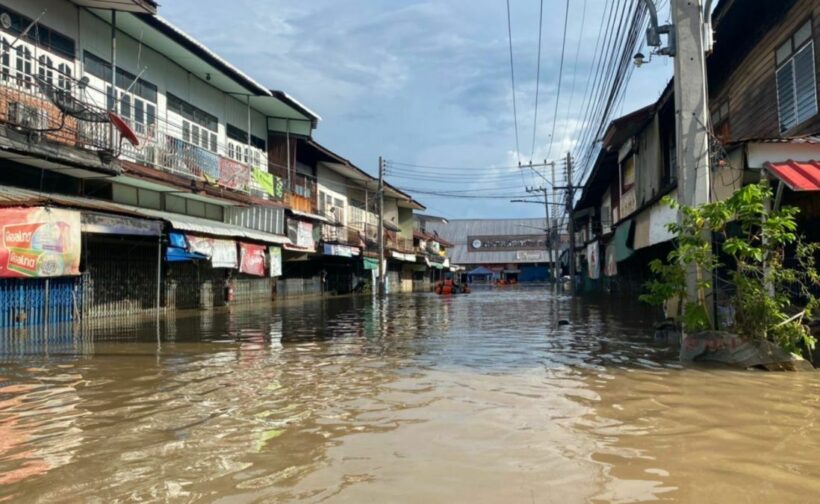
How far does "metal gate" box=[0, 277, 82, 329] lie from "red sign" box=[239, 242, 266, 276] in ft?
23.3

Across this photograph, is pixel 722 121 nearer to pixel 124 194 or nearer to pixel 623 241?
pixel 623 241

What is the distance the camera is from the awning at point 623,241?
745 inches

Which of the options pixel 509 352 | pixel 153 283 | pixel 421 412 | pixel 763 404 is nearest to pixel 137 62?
pixel 153 283

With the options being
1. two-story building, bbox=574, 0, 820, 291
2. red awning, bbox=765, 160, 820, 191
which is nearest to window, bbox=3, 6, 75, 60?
two-story building, bbox=574, 0, 820, 291

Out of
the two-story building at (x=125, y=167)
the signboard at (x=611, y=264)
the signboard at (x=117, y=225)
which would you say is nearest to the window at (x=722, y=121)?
the signboard at (x=611, y=264)

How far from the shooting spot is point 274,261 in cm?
2602

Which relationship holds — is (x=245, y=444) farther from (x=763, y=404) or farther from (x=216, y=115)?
(x=216, y=115)

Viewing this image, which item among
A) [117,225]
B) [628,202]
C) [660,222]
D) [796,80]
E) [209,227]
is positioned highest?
[796,80]

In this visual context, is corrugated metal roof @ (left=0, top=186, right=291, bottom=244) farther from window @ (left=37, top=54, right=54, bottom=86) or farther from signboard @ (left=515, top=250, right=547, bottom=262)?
signboard @ (left=515, top=250, right=547, bottom=262)

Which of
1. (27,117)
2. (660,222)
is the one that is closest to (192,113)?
(27,117)

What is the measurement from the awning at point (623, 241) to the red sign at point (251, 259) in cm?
1369

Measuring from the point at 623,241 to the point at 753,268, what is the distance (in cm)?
1287

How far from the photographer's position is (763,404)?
19.2ft

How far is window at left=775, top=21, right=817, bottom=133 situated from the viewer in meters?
9.83
